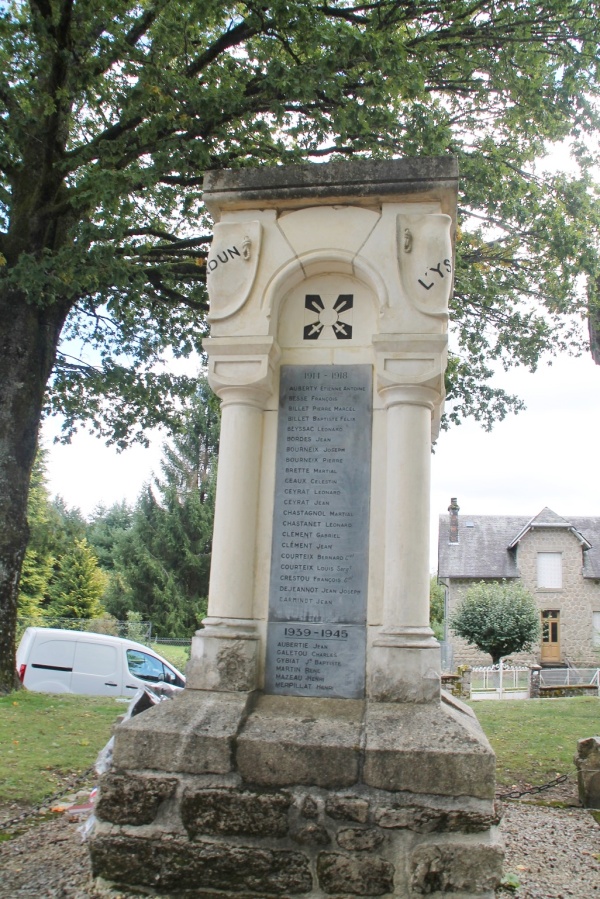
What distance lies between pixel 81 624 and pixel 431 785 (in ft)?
68.3

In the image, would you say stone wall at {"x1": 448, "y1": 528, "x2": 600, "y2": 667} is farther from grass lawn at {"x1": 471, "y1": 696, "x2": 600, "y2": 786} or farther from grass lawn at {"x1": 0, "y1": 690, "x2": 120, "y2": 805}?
grass lawn at {"x1": 0, "y1": 690, "x2": 120, "y2": 805}

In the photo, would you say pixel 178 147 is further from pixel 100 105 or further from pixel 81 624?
pixel 81 624

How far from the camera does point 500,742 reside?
898 cm

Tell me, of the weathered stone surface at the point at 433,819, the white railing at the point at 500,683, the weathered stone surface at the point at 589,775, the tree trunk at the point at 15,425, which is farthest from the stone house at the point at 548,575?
the weathered stone surface at the point at 433,819

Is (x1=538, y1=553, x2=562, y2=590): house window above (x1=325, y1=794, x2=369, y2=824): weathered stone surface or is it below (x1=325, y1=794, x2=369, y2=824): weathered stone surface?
above

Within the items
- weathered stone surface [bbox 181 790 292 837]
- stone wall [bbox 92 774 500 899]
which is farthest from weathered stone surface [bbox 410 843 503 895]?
weathered stone surface [bbox 181 790 292 837]

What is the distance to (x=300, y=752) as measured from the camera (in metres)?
3.46

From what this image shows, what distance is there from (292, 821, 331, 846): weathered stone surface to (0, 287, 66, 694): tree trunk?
700 centimetres

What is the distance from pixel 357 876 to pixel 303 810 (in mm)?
359

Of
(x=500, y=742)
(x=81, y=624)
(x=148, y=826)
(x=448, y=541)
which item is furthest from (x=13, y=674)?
(x=448, y=541)

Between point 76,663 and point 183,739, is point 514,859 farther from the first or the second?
point 76,663

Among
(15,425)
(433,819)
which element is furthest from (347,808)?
(15,425)

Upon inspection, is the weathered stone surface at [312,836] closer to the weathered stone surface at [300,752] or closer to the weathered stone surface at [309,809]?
the weathered stone surface at [309,809]

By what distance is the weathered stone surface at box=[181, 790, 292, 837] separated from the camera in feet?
11.2
